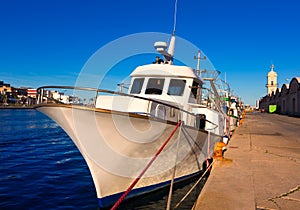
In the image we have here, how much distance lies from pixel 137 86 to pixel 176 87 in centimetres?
146

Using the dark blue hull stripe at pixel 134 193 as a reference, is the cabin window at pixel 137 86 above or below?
above

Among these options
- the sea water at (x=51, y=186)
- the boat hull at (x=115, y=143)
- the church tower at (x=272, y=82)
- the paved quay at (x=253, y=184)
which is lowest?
the sea water at (x=51, y=186)

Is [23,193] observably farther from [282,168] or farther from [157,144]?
[282,168]

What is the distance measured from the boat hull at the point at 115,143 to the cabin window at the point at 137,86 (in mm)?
2924

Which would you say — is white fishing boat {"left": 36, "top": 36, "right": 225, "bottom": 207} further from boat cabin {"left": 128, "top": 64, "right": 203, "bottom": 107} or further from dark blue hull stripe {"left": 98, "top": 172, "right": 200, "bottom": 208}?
boat cabin {"left": 128, "top": 64, "right": 203, "bottom": 107}

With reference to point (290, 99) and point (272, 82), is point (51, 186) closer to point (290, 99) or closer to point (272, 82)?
point (290, 99)

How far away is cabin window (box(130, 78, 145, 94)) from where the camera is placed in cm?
909

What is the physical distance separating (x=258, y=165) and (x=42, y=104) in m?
6.36

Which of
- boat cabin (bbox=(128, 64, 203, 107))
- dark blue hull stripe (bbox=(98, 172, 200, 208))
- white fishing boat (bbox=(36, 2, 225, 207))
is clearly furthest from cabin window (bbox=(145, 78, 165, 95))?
dark blue hull stripe (bbox=(98, 172, 200, 208))

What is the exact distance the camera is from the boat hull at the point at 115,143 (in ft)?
18.3

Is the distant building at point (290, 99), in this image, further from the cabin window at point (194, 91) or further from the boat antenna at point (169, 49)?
the cabin window at point (194, 91)

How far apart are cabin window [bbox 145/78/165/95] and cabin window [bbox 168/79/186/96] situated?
12.9 inches

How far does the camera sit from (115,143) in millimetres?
5824

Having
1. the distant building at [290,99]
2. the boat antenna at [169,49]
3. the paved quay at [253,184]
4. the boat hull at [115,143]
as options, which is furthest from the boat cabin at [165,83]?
the distant building at [290,99]
